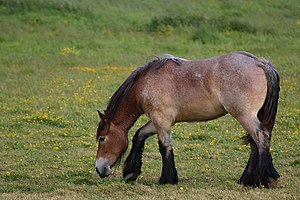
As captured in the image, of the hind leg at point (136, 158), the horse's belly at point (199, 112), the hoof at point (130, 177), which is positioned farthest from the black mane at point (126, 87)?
the hoof at point (130, 177)

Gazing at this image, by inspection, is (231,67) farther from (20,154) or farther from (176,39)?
(176,39)

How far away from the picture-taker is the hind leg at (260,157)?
770 cm

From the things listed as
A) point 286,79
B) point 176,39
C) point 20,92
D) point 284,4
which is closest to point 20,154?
point 20,92

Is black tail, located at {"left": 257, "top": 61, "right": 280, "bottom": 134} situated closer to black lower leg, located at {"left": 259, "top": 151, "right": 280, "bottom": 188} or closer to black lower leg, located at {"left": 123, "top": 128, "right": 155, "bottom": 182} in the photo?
black lower leg, located at {"left": 259, "top": 151, "right": 280, "bottom": 188}

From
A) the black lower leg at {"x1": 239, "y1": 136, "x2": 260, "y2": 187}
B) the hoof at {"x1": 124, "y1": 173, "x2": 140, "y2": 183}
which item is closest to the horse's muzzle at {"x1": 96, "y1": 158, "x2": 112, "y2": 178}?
the hoof at {"x1": 124, "y1": 173, "x2": 140, "y2": 183}

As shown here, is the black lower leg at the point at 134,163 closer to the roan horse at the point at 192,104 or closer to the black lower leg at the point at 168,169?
the roan horse at the point at 192,104

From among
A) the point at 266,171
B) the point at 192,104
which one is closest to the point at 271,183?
the point at 266,171

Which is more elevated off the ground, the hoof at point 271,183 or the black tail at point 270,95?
the black tail at point 270,95

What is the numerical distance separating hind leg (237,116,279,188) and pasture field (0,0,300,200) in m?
0.16

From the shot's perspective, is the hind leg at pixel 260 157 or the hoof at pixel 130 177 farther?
the hoof at pixel 130 177

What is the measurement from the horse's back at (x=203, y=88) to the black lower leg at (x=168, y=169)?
428 millimetres

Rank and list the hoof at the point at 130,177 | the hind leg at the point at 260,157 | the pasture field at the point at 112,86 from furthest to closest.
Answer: the hoof at the point at 130,177, the pasture field at the point at 112,86, the hind leg at the point at 260,157

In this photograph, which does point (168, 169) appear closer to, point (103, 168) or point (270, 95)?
point (103, 168)

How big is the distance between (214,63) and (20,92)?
8.47 m
